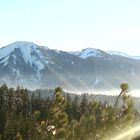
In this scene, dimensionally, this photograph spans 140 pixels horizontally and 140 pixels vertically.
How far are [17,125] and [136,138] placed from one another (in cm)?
5788

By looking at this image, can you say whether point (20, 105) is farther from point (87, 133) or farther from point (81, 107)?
point (87, 133)

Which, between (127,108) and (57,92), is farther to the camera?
(127,108)

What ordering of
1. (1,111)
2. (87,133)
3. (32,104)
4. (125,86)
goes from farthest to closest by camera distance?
(32,104) < (1,111) < (87,133) < (125,86)

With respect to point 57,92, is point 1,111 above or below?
below

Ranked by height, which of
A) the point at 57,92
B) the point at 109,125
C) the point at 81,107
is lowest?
the point at 81,107

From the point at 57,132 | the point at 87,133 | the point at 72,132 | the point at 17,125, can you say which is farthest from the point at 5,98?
the point at 57,132

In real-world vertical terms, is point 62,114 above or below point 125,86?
below

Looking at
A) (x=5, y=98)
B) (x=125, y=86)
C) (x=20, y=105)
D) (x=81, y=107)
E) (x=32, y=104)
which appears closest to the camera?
(x=125, y=86)

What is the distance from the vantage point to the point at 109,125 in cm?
7025

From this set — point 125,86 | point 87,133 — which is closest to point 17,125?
point 87,133

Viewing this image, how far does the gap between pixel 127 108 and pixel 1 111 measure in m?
73.4

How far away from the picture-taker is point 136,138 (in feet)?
153

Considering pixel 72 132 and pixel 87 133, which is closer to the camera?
pixel 72 132

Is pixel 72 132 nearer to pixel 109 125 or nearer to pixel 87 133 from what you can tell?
pixel 109 125
